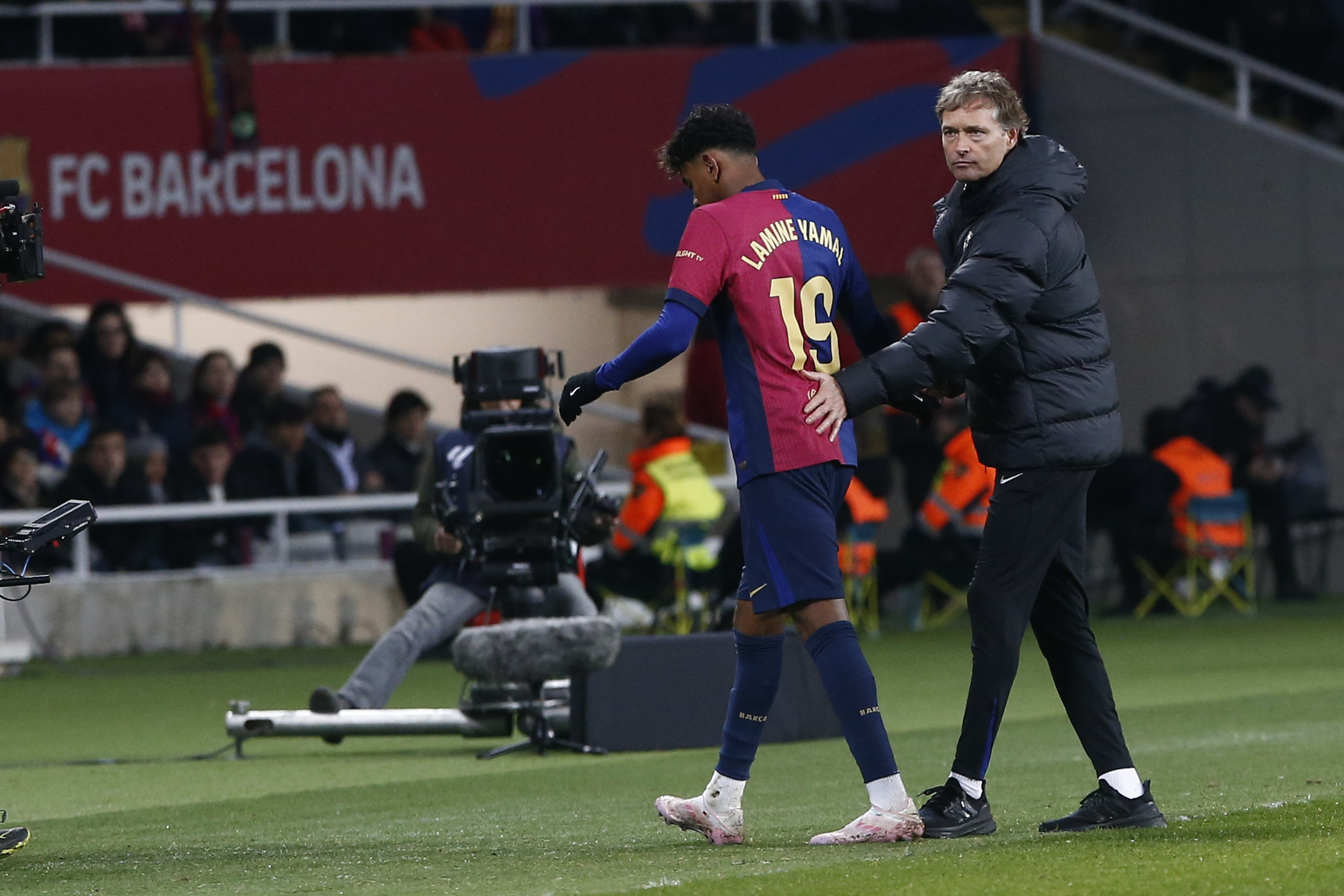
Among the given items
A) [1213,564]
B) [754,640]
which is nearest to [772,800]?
[754,640]

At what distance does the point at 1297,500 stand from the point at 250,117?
8.52 metres

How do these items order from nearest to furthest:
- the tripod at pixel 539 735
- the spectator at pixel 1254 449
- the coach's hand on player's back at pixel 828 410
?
the coach's hand on player's back at pixel 828 410
the tripod at pixel 539 735
the spectator at pixel 1254 449

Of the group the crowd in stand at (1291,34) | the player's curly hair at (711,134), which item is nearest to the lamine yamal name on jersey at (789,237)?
the player's curly hair at (711,134)

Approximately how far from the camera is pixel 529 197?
17.6 meters

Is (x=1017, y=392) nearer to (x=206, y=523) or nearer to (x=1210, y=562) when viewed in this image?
(x=206, y=523)

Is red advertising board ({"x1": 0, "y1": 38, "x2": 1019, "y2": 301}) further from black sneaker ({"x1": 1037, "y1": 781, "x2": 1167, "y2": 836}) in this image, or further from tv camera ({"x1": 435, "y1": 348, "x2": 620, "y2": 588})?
black sneaker ({"x1": 1037, "y1": 781, "x2": 1167, "y2": 836})

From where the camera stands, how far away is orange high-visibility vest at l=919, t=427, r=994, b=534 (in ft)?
49.2

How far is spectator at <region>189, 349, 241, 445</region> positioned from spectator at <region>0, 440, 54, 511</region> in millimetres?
1630

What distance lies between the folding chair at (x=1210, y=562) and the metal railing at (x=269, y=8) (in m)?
5.10

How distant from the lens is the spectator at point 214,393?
1625 centimetres

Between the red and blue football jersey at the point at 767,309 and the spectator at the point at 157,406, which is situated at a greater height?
the spectator at the point at 157,406

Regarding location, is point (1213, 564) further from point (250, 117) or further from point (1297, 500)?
point (250, 117)

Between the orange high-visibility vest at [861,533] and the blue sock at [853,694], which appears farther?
the orange high-visibility vest at [861,533]

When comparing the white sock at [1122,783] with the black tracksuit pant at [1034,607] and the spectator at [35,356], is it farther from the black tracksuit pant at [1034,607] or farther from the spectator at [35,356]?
the spectator at [35,356]
